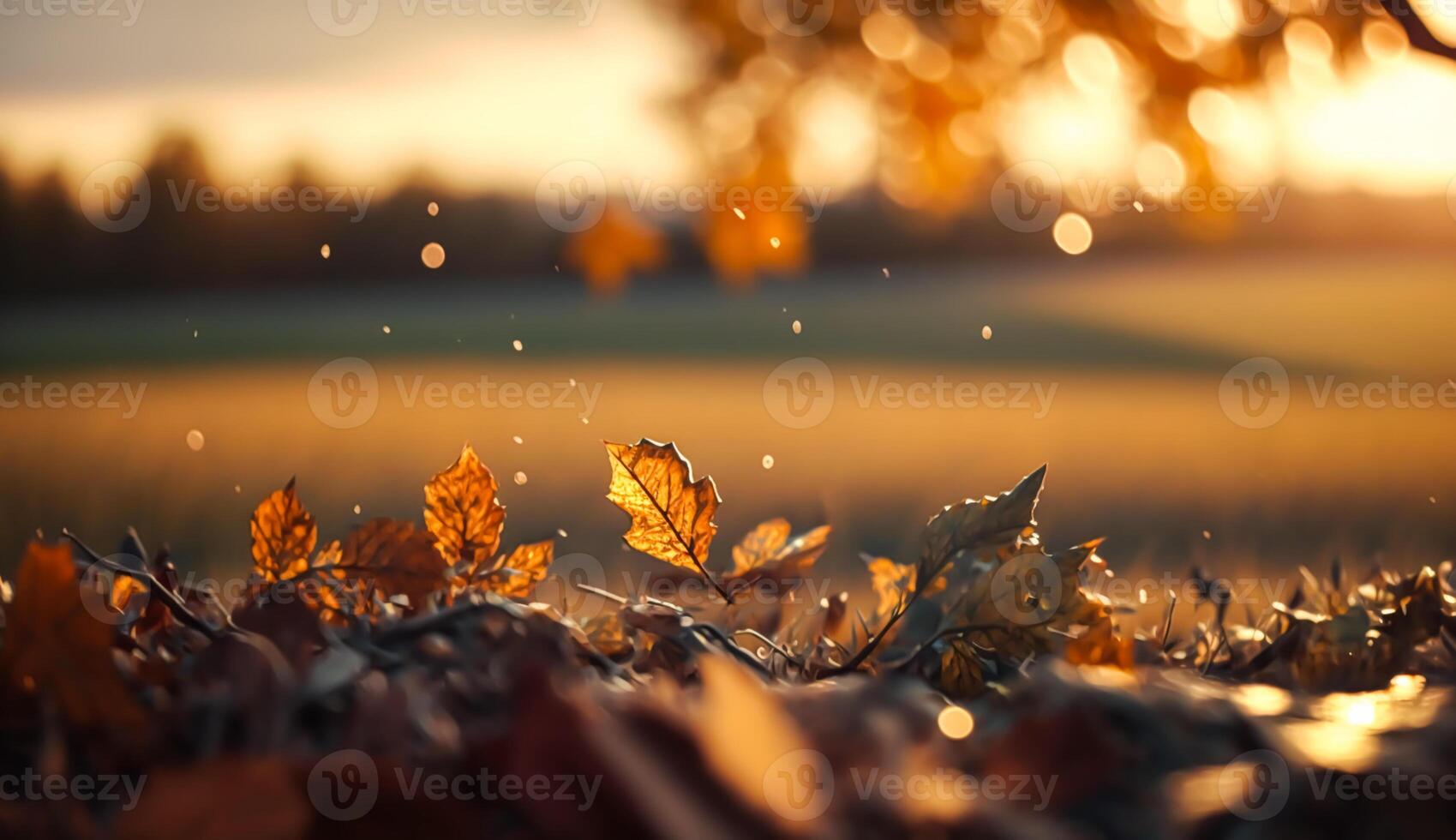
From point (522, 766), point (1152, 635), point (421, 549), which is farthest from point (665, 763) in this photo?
point (1152, 635)
